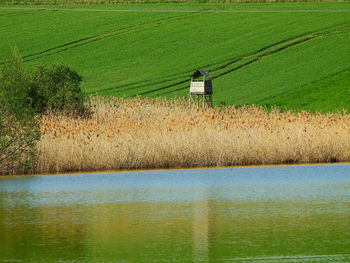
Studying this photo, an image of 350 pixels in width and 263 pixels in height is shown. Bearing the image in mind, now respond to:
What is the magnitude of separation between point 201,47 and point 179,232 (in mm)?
47629

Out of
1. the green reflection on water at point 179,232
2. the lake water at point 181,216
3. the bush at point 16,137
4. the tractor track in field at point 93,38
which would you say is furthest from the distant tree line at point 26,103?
the tractor track in field at point 93,38

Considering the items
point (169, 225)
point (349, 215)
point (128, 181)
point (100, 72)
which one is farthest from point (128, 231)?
point (100, 72)

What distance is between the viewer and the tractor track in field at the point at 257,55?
56.7 m

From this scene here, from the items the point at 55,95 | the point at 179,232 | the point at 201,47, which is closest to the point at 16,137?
the point at 179,232

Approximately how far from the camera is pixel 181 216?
1908 centimetres

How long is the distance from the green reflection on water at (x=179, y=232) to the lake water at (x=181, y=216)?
0.7 inches

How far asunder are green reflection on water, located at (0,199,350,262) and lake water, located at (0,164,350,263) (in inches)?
0.7

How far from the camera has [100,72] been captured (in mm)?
61125

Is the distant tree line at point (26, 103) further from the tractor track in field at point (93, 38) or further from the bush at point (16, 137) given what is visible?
the tractor track in field at point (93, 38)

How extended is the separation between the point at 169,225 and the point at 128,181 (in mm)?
7765

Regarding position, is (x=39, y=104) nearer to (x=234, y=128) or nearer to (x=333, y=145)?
(x=234, y=128)

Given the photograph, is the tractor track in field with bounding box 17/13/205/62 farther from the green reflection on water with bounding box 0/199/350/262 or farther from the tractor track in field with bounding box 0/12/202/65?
the green reflection on water with bounding box 0/199/350/262

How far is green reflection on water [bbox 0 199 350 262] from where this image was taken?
48.9 feet

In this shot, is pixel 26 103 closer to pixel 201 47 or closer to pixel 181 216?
pixel 181 216
